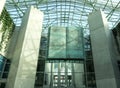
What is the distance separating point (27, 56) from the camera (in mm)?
21156

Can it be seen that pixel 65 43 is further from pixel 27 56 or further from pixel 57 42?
pixel 27 56

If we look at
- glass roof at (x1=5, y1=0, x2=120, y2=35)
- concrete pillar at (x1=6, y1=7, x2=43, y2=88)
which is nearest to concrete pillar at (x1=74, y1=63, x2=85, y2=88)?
concrete pillar at (x1=6, y1=7, x2=43, y2=88)

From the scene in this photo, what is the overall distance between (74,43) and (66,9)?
34.2ft

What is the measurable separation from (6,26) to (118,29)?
732 inches

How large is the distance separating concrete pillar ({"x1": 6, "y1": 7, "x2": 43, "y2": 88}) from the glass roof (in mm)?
4815

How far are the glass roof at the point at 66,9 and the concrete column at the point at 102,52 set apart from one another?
4661 mm

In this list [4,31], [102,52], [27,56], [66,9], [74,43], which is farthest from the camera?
[66,9]

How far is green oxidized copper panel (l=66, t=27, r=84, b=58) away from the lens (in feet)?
83.2

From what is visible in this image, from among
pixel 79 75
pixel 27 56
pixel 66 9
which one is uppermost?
pixel 66 9

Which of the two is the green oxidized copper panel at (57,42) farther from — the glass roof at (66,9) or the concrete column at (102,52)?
the glass roof at (66,9)

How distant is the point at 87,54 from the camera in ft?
86.1

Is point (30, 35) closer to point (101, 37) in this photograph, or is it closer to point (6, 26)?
point (6, 26)

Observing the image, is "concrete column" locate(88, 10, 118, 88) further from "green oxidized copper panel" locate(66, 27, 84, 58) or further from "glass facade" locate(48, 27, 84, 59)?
"glass facade" locate(48, 27, 84, 59)

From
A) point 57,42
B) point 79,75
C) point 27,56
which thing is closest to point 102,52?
point 79,75
